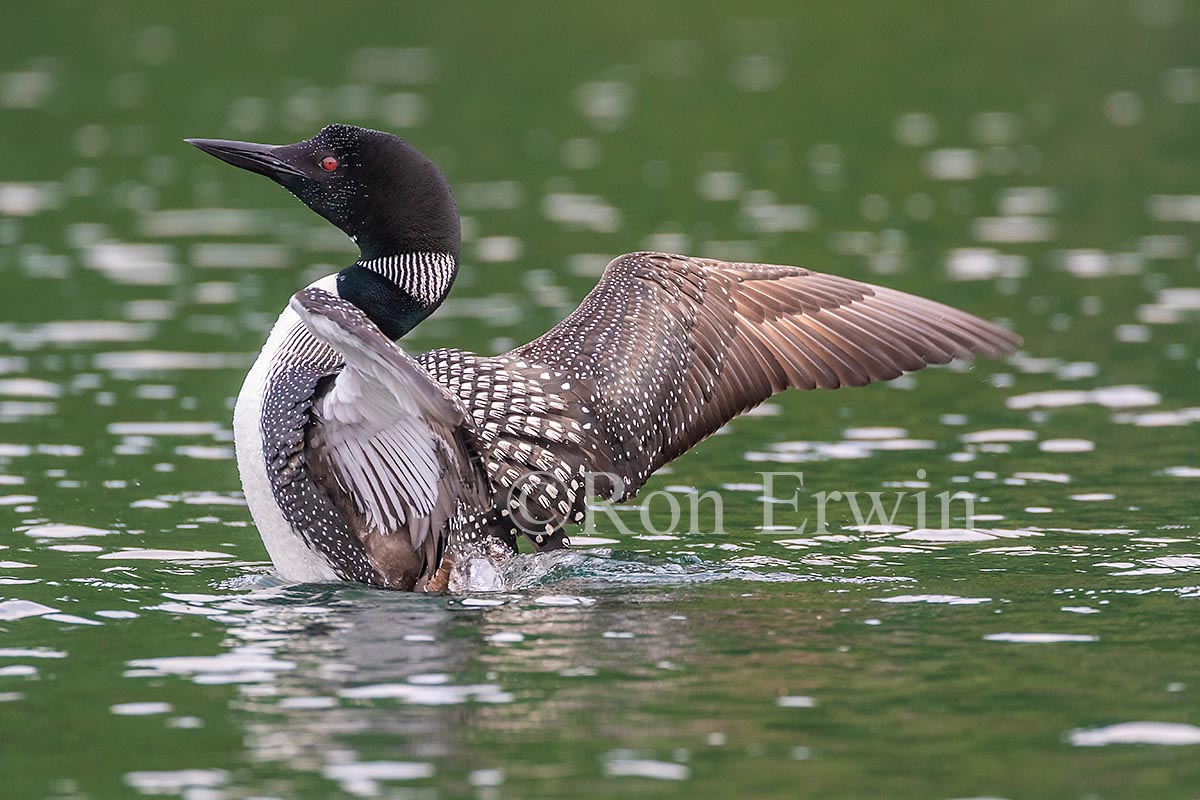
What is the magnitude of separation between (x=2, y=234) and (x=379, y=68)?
8.56 metres

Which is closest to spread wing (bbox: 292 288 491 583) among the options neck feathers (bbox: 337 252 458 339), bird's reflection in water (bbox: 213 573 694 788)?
bird's reflection in water (bbox: 213 573 694 788)

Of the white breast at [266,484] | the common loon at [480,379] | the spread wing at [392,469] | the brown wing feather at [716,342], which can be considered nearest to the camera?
the spread wing at [392,469]

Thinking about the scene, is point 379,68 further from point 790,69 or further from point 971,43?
point 971,43

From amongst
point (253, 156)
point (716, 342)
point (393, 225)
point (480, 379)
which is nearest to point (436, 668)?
point (480, 379)

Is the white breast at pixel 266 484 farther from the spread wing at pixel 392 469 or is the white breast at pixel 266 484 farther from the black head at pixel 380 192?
the black head at pixel 380 192

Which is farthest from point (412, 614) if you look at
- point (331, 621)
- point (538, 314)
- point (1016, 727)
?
point (538, 314)

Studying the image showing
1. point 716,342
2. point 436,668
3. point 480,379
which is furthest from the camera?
point 716,342

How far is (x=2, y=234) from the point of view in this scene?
13930mm

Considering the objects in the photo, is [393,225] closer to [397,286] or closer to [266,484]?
[397,286]

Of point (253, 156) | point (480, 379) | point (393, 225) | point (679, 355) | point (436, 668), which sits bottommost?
point (436, 668)

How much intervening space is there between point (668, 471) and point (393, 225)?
2536 mm

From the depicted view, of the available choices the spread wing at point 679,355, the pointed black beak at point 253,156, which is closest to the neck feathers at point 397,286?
the spread wing at point 679,355

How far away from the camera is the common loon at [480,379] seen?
21.5ft

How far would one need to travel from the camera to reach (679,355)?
733 cm
